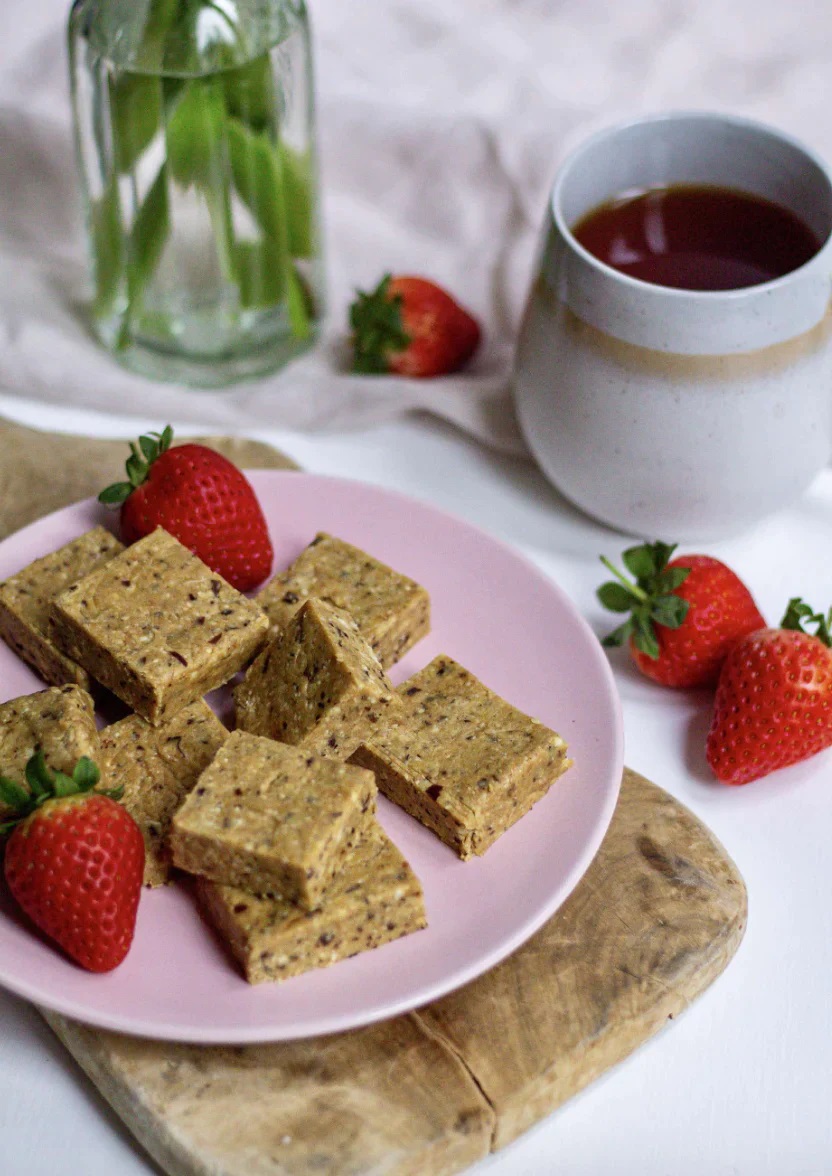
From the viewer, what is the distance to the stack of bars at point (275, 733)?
1.48 meters

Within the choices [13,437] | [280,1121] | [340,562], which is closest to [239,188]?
[13,437]

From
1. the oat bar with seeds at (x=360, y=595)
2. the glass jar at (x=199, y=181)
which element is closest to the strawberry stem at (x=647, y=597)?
the oat bar with seeds at (x=360, y=595)

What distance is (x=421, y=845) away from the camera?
162 centimetres

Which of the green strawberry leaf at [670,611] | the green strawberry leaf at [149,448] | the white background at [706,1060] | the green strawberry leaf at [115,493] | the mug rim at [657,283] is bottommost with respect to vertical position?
the white background at [706,1060]

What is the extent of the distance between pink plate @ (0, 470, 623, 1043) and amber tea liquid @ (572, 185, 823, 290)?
1.52 feet

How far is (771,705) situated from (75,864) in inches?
33.9

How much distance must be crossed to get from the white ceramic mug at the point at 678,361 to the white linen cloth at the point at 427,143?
30cm

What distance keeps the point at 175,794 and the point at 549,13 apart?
77.0 inches

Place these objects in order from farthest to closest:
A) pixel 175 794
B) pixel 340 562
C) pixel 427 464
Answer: pixel 427 464 → pixel 340 562 → pixel 175 794

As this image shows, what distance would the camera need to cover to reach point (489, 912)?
1.54m

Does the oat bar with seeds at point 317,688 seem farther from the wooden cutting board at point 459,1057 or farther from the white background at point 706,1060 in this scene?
the white background at point 706,1060

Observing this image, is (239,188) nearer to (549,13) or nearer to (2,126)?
(2,126)

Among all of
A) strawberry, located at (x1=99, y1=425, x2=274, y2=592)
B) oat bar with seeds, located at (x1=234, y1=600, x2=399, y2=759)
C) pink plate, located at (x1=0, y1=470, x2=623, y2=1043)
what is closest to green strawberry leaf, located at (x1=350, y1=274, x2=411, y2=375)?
pink plate, located at (x1=0, y1=470, x2=623, y2=1043)

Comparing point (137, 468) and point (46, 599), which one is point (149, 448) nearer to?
point (137, 468)
